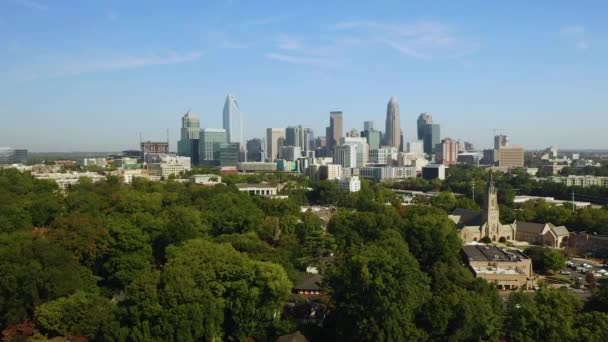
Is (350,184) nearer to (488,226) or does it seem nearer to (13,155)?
(488,226)

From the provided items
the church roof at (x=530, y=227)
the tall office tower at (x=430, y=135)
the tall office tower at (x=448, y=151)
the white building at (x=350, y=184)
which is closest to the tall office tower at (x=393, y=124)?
the tall office tower at (x=430, y=135)

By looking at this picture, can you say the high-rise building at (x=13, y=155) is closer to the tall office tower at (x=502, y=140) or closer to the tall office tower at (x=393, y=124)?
the tall office tower at (x=393, y=124)

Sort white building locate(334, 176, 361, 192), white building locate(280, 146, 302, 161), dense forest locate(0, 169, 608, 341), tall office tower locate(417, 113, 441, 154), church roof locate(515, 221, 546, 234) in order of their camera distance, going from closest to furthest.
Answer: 1. dense forest locate(0, 169, 608, 341)
2. church roof locate(515, 221, 546, 234)
3. white building locate(334, 176, 361, 192)
4. white building locate(280, 146, 302, 161)
5. tall office tower locate(417, 113, 441, 154)

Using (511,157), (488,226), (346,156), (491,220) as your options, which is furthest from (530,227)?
(511,157)

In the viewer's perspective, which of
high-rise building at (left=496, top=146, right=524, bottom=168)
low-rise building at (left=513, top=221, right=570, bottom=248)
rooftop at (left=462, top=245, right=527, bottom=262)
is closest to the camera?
rooftop at (left=462, top=245, right=527, bottom=262)

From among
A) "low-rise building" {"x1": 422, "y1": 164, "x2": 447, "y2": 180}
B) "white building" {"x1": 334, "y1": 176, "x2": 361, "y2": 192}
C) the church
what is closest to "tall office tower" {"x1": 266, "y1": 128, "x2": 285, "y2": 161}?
"low-rise building" {"x1": 422, "y1": 164, "x2": 447, "y2": 180}

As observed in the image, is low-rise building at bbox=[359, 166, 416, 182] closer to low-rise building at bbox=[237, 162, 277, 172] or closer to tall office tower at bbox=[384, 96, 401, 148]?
low-rise building at bbox=[237, 162, 277, 172]

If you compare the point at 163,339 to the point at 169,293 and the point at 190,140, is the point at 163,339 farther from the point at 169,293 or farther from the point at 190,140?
the point at 190,140

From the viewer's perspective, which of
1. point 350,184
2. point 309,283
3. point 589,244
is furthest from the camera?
point 350,184
